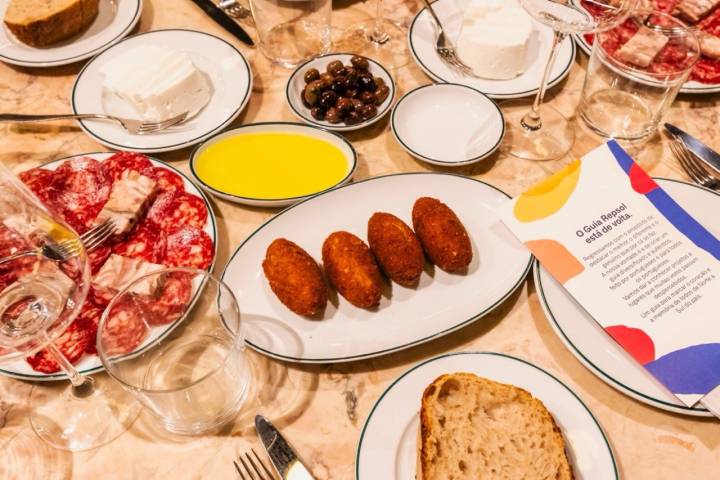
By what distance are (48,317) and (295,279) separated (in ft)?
1.39

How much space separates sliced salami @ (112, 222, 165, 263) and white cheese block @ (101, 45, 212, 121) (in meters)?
0.36

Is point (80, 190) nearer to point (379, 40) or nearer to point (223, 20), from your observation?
point (223, 20)

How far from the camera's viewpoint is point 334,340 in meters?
1.15

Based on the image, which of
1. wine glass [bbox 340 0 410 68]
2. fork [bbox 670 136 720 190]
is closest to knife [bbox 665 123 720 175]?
fork [bbox 670 136 720 190]

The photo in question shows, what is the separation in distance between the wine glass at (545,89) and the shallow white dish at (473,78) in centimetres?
7

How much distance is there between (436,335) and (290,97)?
0.77 m

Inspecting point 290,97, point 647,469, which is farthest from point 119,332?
point 647,469

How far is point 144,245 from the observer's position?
4.26ft

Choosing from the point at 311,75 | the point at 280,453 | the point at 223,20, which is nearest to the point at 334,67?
the point at 311,75

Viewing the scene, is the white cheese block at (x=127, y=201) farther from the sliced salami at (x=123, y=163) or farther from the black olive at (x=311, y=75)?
the black olive at (x=311, y=75)

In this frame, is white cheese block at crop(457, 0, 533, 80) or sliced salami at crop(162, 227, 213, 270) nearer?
sliced salami at crop(162, 227, 213, 270)

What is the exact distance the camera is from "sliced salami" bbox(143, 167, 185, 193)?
137 centimetres

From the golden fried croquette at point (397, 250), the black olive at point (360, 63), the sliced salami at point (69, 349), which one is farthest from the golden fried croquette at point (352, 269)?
the black olive at point (360, 63)

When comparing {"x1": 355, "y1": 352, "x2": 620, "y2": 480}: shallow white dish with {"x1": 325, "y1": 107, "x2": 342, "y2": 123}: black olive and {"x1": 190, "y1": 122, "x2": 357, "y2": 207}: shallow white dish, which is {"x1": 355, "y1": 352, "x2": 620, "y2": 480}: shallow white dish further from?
{"x1": 325, "y1": 107, "x2": 342, "y2": 123}: black olive
